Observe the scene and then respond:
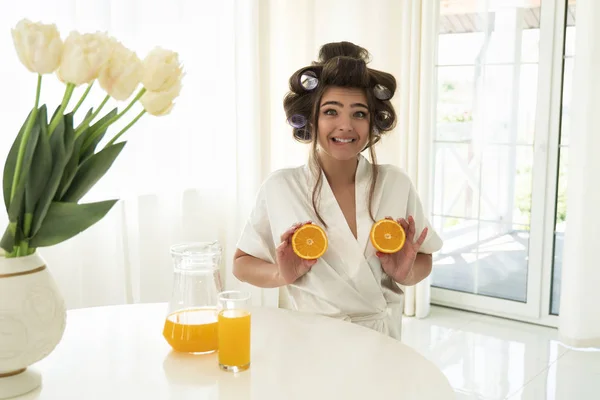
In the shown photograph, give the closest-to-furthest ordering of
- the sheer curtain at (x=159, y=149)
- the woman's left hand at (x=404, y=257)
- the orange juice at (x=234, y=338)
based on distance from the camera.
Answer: the orange juice at (x=234, y=338) < the woman's left hand at (x=404, y=257) < the sheer curtain at (x=159, y=149)

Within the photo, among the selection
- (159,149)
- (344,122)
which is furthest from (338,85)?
(159,149)

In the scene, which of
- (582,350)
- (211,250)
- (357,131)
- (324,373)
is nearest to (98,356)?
(211,250)

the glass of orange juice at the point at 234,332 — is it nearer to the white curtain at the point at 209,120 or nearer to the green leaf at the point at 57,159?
the green leaf at the point at 57,159

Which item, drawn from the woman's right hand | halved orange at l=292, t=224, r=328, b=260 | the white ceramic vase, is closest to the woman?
the woman's right hand

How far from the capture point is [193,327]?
128 centimetres

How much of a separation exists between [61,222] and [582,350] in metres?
2.98

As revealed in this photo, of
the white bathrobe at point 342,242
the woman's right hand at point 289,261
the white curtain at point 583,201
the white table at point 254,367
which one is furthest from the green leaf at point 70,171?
the white curtain at point 583,201

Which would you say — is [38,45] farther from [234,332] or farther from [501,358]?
[501,358]

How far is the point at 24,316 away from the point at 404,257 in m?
0.93

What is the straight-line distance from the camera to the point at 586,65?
10.5ft

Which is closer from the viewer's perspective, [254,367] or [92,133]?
[92,133]

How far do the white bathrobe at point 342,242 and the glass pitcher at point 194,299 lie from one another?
568mm

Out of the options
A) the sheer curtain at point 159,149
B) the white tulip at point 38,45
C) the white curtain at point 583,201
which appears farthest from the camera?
the white curtain at point 583,201

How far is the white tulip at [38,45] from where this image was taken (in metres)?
0.95
